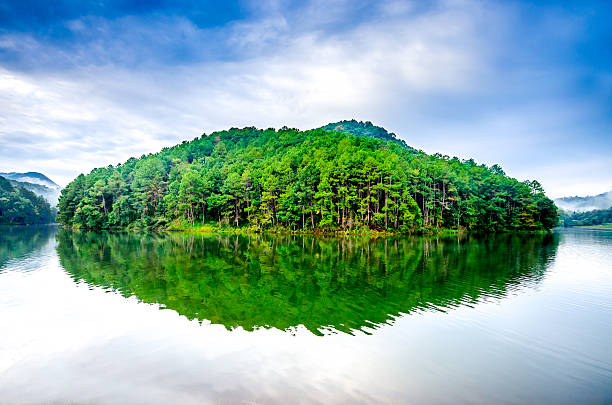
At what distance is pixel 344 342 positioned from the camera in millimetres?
9344

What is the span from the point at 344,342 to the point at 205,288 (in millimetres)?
8997

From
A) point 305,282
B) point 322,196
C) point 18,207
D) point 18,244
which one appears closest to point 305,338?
point 305,282

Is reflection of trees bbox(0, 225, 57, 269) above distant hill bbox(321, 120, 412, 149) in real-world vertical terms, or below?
below

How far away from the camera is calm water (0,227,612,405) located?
7.01 meters

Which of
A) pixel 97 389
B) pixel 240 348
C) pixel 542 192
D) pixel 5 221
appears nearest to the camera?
pixel 97 389

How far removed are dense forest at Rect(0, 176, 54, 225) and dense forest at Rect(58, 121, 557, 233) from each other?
2457 centimetres

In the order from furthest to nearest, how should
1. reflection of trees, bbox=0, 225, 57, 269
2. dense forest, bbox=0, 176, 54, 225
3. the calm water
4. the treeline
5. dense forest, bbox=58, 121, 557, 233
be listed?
the treeline < dense forest, bbox=0, 176, 54, 225 < dense forest, bbox=58, 121, 557, 233 < reflection of trees, bbox=0, 225, 57, 269 < the calm water

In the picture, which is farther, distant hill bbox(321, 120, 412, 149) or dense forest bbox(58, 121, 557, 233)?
distant hill bbox(321, 120, 412, 149)

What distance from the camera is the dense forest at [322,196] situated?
2258 inches

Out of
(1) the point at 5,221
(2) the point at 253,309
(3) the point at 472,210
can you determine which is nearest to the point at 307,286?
(2) the point at 253,309

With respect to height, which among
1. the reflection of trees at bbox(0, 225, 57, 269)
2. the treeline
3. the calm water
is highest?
the treeline

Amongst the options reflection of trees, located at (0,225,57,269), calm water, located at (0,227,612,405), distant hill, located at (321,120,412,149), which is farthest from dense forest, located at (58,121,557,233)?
distant hill, located at (321,120,412,149)

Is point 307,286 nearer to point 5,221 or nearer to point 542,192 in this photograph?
point 542,192

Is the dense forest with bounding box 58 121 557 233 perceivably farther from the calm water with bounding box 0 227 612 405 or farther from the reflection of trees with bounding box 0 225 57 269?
the calm water with bounding box 0 227 612 405
